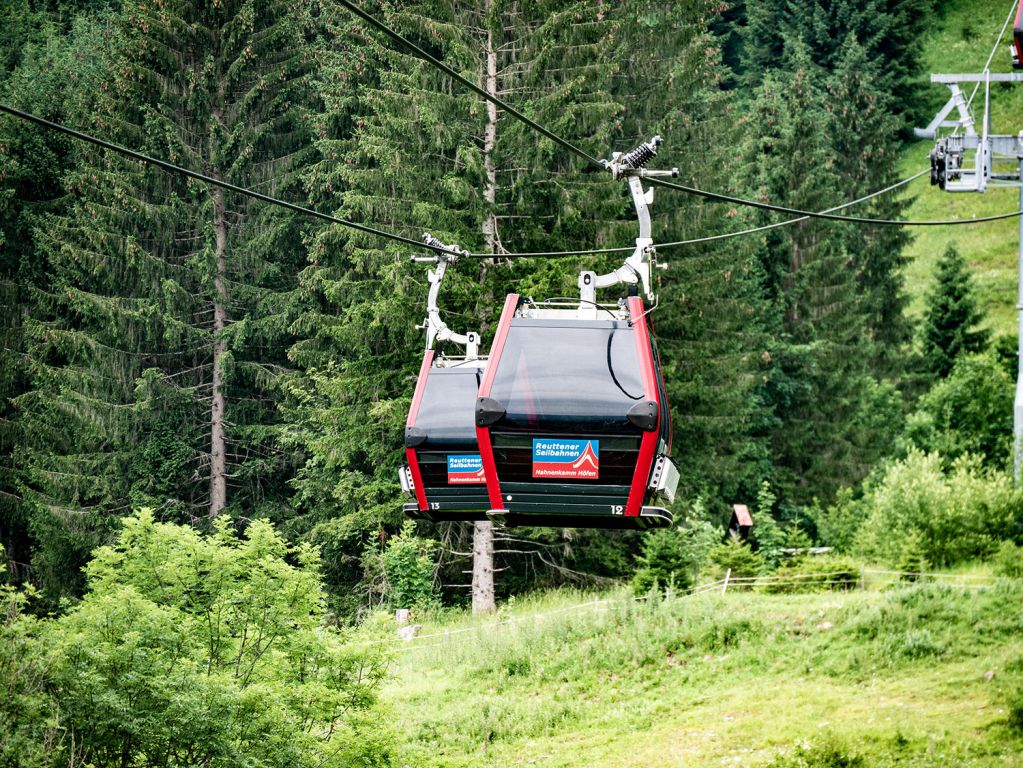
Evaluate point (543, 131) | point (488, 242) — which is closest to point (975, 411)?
point (488, 242)

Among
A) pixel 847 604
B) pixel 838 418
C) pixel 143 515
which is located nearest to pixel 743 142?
pixel 838 418

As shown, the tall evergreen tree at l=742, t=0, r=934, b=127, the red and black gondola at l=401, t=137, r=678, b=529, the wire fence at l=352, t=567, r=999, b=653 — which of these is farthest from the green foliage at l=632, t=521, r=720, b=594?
the tall evergreen tree at l=742, t=0, r=934, b=127

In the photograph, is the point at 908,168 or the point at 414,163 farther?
the point at 908,168

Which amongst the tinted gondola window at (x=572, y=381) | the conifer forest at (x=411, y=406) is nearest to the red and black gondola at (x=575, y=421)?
the tinted gondola window at (x=572, y=381)

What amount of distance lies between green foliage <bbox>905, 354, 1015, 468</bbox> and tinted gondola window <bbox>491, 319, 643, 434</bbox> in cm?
2678

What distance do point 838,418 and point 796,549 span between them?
17534mm

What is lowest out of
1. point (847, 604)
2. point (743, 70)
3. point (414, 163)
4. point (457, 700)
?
point (457, 700)

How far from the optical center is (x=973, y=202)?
67688 mm

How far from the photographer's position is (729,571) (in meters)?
26.6

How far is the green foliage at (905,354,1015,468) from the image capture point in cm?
3744

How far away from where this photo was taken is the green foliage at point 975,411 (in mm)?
37438

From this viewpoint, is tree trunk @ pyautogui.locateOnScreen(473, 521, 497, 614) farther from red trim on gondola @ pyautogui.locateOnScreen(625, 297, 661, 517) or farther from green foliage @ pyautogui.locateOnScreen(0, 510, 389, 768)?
red trim on gondola @ pyautogui.locateOnScreen(625, 297, 661, 517)

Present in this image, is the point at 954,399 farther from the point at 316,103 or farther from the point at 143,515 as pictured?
the point at 143,515

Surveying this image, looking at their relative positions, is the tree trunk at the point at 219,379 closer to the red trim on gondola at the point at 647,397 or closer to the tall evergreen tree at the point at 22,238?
the tall evergreen tree at the point at 22,238
